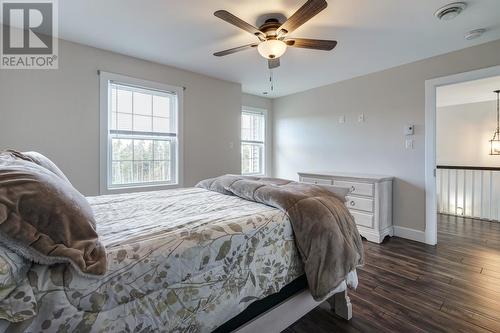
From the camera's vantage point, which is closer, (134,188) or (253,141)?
(134,188)

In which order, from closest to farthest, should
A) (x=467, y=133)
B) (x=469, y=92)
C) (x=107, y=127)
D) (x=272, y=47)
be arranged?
(x=272, y=47) < (x=107, y=127) < (x=469, y=92) < (x=467, y=133)

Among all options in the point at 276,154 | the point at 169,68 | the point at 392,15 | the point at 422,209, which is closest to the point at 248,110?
the point at 276,154

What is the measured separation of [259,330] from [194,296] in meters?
0.53

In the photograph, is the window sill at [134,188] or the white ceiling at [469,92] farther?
the white ceiling at [469,92]

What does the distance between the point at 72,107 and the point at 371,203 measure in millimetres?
4040

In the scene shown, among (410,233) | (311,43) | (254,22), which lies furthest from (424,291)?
(254,22)

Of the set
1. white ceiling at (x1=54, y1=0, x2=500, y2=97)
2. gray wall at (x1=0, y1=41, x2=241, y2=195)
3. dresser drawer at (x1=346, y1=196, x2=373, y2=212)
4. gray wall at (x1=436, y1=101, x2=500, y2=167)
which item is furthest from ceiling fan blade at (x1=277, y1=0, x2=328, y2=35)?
gray wall at (x1=436, y1=101, x2=500, y2=167)

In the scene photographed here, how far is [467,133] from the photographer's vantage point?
536 centimetres

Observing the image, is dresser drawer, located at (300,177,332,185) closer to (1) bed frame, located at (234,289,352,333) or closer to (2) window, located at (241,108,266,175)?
(2) window, located at (241,108,266,175)

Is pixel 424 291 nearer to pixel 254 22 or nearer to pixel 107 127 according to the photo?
pixel 254 22

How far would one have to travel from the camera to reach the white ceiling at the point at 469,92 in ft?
13.1

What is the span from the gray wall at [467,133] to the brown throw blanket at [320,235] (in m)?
5.71

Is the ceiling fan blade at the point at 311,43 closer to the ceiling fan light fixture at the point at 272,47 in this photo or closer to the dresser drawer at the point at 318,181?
the ceiling fan light fixture at the point at 272,47

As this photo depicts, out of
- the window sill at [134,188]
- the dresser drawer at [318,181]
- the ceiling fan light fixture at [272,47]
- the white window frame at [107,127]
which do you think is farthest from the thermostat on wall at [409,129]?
the white window frame at [107,127]
